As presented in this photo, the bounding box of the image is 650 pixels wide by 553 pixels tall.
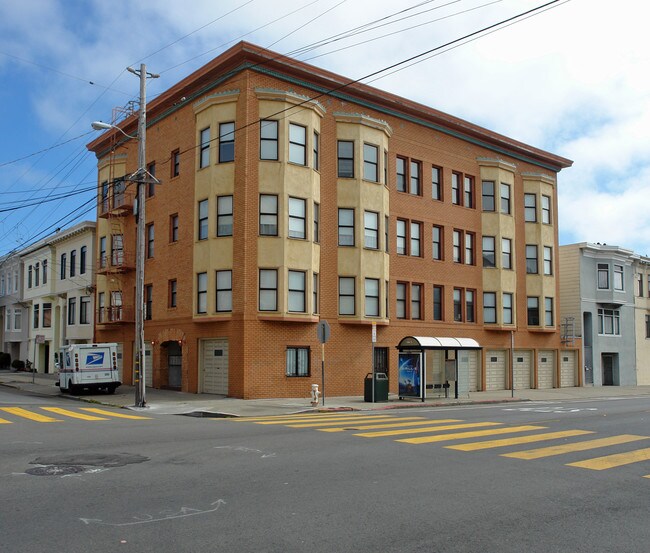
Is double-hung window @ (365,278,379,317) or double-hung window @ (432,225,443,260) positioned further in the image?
double-hung window @ (432,225,443,260)

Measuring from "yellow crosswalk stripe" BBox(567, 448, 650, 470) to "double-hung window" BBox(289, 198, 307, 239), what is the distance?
17381 mm

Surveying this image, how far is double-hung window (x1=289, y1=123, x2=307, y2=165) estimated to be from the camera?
27750 millimetres

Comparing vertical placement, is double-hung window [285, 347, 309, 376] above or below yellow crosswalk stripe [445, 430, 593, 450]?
above

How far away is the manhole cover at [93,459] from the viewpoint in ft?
33.2

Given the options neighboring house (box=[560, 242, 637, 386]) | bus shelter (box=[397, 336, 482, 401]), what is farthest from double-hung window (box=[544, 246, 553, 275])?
bus shelter (box=[397, 336, 482, 401])

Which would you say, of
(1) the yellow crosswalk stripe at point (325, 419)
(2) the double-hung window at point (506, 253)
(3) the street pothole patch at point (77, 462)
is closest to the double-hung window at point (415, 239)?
(2) the double-hung window at point (506, 253)

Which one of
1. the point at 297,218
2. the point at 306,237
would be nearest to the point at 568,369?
the point at 306,237

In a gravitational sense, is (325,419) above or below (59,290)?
below

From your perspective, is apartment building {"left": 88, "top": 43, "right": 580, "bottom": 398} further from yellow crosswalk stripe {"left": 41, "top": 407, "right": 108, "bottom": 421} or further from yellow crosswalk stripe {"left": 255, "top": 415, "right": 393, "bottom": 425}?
yellow crosswalk stripe {"left": 41, "top": 407, "right": 108, "bottom": 421}

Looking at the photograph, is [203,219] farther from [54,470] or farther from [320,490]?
[320,490]

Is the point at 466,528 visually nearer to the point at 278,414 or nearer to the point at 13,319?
the point at 278,414

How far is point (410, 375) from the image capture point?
Answer: 2731 centimetres

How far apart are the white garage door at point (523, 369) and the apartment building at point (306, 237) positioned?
12 centimetres

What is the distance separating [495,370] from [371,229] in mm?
12279
